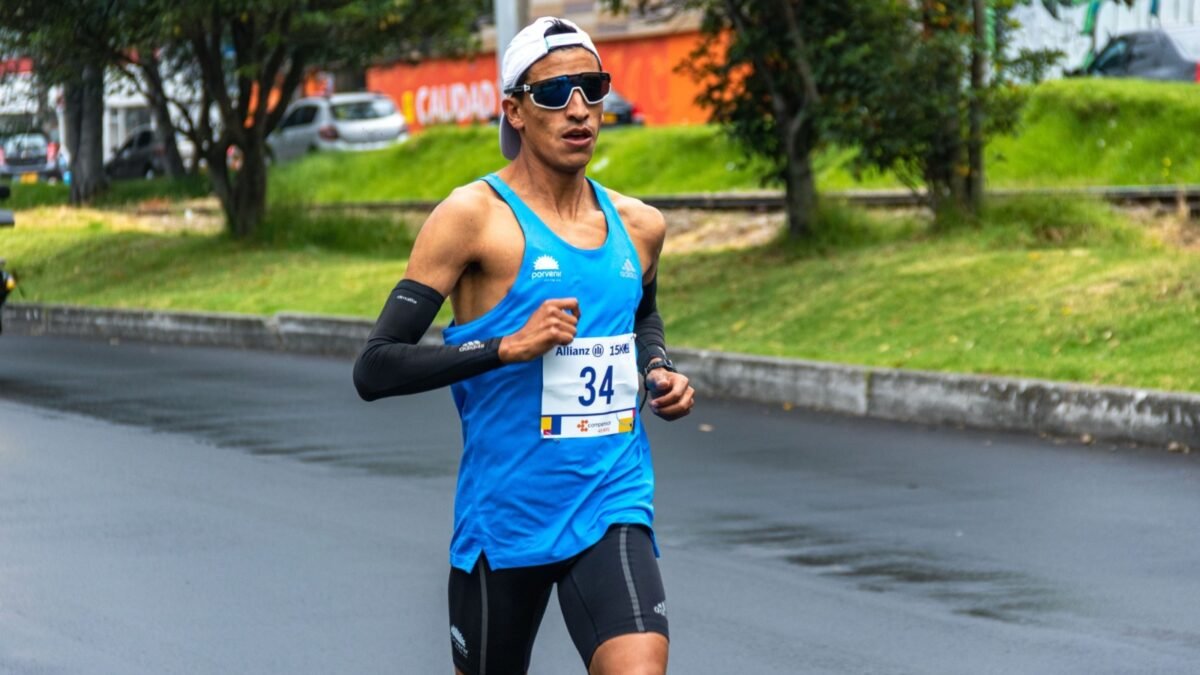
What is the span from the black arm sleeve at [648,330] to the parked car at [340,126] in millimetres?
34994

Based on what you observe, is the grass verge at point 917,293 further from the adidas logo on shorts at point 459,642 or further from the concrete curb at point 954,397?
the adidas logo on shorts at point 459,642

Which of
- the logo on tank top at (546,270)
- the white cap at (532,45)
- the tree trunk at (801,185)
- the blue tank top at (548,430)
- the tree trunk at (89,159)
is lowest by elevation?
the tree trunk at (89,159)

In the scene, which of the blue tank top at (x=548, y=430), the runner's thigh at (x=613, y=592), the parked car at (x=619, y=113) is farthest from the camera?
the parked car at (x=619, y=113)

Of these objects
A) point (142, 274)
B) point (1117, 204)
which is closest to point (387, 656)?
point (1117, 204)

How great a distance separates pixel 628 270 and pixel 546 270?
210 millimetres

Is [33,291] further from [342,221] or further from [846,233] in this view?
[846,233]

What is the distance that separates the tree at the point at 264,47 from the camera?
2202cm

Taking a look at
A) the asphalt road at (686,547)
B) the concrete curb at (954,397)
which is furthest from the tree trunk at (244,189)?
the asphalt road at (686,547)

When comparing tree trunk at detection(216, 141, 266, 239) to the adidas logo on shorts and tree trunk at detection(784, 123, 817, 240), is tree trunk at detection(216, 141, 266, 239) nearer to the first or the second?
tree trunk at detection(784, 123, 817, 240)

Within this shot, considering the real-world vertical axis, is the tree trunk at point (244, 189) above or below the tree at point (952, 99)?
below

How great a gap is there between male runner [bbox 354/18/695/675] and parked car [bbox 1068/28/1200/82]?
80.1 ft

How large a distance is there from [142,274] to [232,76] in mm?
3834

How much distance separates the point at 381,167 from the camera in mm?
35500

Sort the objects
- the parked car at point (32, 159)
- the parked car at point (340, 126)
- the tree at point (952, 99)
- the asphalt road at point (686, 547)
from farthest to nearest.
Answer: the parked car at point (32, 159) → the parked car at point (340, 126) → the tree at point (952, 99) → the asphalt road at point (686, 547)
